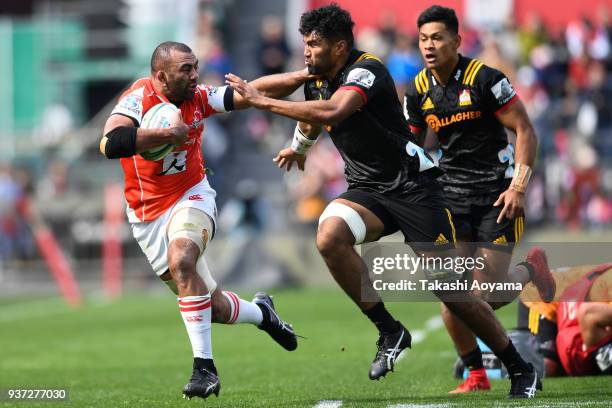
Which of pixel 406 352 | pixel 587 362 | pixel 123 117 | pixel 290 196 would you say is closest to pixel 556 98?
pixel 290 196

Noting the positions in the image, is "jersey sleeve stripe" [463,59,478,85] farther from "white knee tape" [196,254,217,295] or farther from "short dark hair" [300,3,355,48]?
"white knee tape" [196,254,217,295]

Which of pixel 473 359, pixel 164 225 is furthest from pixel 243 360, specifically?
pixel 164 225

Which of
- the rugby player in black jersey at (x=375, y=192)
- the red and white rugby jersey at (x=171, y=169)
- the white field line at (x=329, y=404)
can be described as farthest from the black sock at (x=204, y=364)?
the red and white rugby jersey at (x=171, y=169)

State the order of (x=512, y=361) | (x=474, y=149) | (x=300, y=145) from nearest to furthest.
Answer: (x=512, y=361) < (x=300, y=145) < (x=474, y=149)

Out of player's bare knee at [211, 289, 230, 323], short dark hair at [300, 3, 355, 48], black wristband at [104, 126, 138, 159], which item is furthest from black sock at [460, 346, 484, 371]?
black wristband at [104, 126, 138, 159]

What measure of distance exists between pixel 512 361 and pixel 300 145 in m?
2.16

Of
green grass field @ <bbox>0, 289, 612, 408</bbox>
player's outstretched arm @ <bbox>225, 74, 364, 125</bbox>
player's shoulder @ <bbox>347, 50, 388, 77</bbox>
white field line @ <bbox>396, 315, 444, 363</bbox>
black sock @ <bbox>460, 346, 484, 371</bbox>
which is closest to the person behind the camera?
player's outstretched arm @ <bbox>225, 74, 364, 125</bbox>

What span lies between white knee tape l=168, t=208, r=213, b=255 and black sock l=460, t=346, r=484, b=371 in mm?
2101

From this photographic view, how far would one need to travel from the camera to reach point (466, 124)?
342 inches

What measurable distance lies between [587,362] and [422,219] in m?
2.14

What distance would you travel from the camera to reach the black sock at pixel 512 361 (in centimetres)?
796

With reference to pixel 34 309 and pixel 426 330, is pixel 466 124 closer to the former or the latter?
pixel 426 330

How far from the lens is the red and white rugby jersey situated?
326 inches

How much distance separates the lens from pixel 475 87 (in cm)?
851
